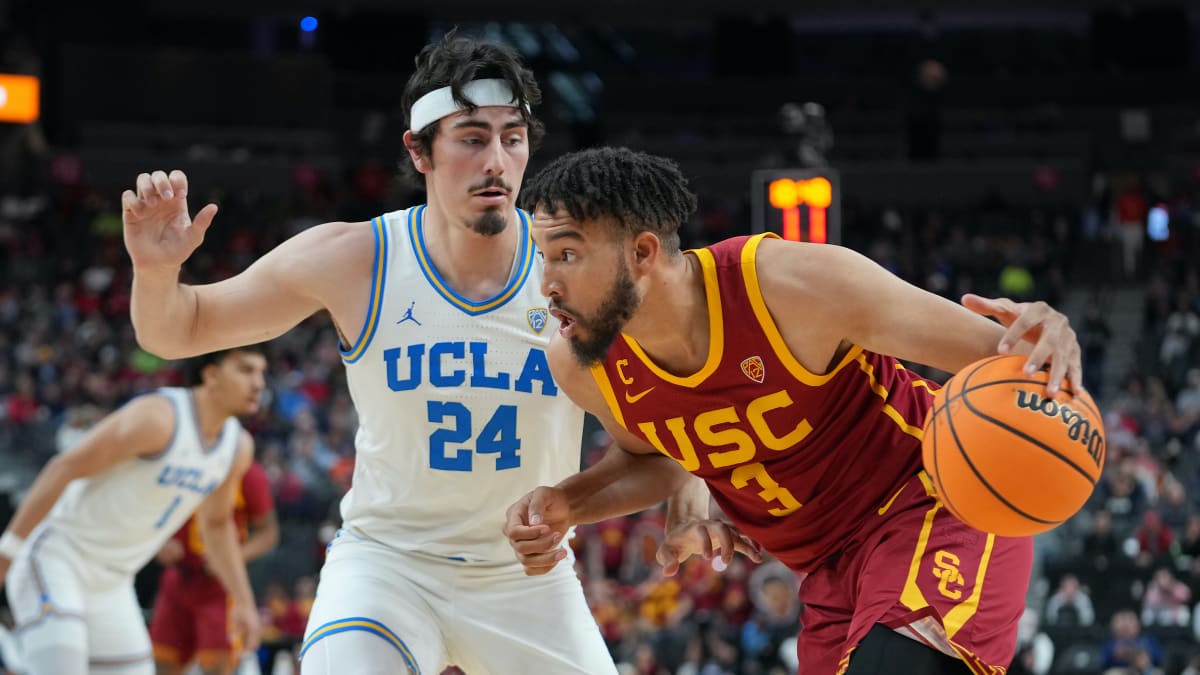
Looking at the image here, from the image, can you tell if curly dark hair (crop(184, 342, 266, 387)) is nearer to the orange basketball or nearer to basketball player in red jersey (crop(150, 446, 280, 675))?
basketball player in red jersey (crop(150, 446, 280, 675))

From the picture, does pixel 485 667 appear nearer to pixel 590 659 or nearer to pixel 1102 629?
pixel 590 659

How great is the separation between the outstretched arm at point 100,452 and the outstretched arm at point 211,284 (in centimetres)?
254

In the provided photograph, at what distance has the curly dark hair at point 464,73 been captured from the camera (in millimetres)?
4547

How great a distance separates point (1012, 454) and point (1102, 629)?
9.99m

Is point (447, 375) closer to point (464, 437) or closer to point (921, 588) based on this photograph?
point (464, 437)

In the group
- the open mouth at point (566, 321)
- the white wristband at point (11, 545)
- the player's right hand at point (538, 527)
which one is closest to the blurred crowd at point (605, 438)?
the white wristband at point (11, 545)

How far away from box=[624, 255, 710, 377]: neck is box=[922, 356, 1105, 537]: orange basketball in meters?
0.76

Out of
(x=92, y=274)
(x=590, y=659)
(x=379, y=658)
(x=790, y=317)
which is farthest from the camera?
(x=92, y=274)

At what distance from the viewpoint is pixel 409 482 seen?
4.46 meters

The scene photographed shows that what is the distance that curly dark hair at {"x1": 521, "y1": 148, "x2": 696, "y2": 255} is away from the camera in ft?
12.5

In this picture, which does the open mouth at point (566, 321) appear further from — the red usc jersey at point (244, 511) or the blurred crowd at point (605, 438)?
the blurred crowd at point (605, 438)

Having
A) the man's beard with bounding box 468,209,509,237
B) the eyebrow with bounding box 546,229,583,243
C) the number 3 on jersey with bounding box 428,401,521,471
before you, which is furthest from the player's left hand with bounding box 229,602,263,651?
the eyebrow with bounding box 546,229,583,243

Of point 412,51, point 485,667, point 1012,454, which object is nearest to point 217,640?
point 485,667

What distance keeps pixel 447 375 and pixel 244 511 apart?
4627mm
